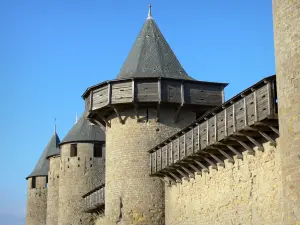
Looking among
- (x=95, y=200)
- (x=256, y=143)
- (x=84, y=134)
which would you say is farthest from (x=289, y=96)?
(x=84, y=134)

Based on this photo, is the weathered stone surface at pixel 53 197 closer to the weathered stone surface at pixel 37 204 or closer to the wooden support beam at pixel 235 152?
the weathered stone surface at pixel 37 204

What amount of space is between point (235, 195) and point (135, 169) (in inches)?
227

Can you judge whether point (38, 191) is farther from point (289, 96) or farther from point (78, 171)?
point (289, 96)

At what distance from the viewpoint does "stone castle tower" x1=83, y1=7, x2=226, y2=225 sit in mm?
21172

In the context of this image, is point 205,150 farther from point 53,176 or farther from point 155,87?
point 53,176

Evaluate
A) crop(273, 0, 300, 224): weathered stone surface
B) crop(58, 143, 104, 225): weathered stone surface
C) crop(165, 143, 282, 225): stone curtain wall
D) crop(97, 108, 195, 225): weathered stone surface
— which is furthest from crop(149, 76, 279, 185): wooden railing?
crop(58, 143, 104, 225): weathered stone surface

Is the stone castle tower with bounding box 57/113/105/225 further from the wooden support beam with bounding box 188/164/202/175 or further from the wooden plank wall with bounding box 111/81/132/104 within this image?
the wooden support beam with bounding box 188/164/202/175

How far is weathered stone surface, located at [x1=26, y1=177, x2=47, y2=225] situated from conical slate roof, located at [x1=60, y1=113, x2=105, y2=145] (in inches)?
306

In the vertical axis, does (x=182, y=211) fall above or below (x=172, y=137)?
below

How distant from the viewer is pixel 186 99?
22.0m

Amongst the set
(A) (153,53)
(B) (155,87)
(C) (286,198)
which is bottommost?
(C) (286,198)

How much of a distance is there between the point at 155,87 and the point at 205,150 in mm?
4595

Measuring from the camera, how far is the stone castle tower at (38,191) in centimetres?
3888

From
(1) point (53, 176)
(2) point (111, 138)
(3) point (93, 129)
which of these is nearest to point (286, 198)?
(2) point (111, 138)
